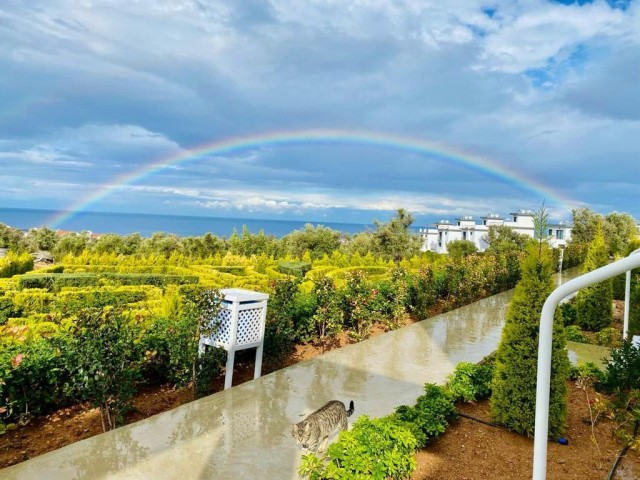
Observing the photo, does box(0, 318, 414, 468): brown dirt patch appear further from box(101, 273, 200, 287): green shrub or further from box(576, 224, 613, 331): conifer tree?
box(101, 273, 200, 287): green shrub

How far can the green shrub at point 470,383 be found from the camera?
4.44m

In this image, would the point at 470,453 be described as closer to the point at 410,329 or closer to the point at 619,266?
the point at 619,266

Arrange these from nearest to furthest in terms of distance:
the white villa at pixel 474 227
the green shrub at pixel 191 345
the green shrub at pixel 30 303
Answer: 1. the green shrub at pixel 191 345
2. the green shrub at pixel 30 303
3. the white villa at pixel 474 227

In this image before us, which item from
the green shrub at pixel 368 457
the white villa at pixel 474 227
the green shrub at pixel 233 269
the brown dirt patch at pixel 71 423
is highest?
the white villa at pixel 474 227

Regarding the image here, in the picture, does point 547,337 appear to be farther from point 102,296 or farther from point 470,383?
point 102,296

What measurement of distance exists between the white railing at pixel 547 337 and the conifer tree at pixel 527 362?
1.87 meters

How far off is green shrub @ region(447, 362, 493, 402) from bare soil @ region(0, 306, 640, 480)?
13 centimetres

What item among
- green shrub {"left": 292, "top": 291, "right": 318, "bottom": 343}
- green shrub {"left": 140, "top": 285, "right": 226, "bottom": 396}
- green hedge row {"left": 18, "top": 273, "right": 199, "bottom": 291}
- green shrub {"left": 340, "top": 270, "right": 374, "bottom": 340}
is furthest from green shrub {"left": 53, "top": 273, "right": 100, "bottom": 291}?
green shrub {"left": 140, "top": 285, "right": 226, "bottom": 396}

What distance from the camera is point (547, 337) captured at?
1.83 m

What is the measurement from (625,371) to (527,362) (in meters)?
0.88

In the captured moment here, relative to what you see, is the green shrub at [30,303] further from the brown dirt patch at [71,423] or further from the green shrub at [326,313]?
the green shrub at [326,313]

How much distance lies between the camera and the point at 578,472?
326 cm

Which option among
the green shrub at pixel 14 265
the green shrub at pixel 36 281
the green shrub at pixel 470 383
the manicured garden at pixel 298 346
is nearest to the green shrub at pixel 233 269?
the green shrub at pixel 36 281

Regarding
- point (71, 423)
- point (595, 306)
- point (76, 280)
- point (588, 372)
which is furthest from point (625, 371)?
point (76, 280)
